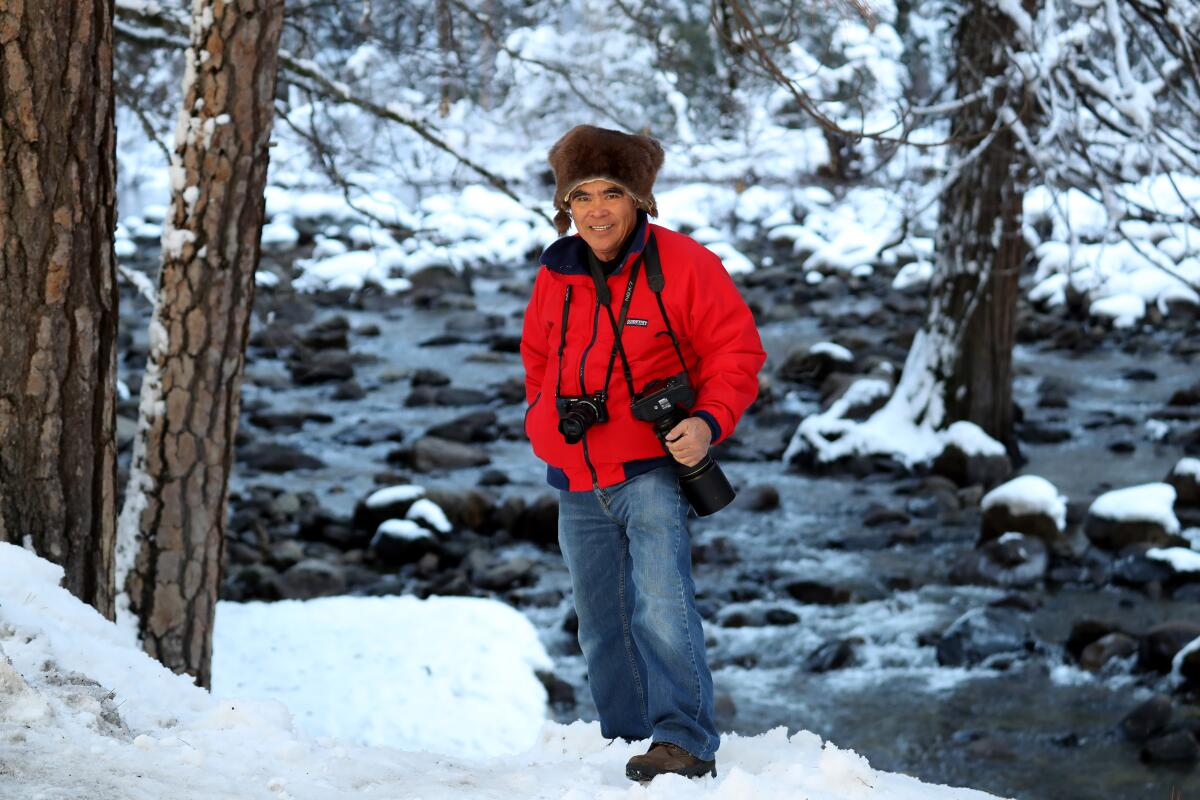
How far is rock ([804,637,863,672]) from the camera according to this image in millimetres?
7578

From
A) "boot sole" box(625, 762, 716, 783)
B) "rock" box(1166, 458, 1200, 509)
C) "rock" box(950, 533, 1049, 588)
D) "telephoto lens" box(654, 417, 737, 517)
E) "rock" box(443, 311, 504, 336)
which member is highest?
"rock" box(443, 311, 504, 336)

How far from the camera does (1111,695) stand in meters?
7.00

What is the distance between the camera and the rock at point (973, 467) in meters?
10.7

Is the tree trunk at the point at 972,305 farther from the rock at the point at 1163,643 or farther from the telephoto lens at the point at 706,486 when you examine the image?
the telephoto lens at the point at 706,486

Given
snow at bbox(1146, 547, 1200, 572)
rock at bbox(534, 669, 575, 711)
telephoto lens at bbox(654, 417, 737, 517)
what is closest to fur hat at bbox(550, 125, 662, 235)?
telephoto lens at bbox(654, 417, 737, 517)

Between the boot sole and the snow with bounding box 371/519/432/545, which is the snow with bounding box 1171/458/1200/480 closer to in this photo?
the snow with bounding box 371/519/432/545

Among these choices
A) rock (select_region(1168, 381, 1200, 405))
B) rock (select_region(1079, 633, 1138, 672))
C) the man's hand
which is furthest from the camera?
rock (select_region(1168, 381, 1200, 405))

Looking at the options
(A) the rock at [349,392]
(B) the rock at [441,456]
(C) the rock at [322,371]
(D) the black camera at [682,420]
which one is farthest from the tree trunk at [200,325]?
(C) the rock at [322,371]

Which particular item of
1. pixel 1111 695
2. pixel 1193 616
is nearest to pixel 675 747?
pixel 1111 695

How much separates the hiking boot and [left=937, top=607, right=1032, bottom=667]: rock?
4.96m

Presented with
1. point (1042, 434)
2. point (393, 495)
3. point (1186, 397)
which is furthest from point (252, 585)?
point (1186, 397)

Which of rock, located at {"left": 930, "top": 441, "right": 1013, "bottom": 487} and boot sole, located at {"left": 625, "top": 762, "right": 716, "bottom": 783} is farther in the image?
rock, located at {"left": 930, "top": 441, "right": 1013, "bottom": 487}

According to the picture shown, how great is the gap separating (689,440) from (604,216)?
543 millimetres

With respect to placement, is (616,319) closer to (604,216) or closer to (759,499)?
(604,216)
